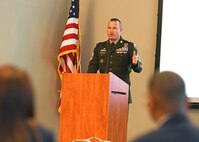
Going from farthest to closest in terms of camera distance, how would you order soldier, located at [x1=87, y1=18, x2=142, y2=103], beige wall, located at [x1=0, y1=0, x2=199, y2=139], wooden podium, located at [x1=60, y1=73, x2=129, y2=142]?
1. beige wall, located at [x1=0, y1=0, x2=199, y2=139]
2. soldier, located at [x1=87, y1=18, x2=142, y2=103]
3. wooden podium, located at [x1=60, y1=73, x2=129, y2=142]

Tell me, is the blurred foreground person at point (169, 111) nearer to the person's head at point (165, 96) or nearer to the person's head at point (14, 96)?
the person's head at point (165, 96)

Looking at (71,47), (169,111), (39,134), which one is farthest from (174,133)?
(71,47)

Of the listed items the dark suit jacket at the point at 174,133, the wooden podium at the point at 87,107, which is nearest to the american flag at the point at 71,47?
the wooden podium at the point at 87,107

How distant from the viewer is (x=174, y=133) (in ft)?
4.18

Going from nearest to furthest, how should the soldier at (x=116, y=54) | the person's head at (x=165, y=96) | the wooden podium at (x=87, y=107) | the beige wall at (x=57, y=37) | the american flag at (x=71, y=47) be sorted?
the person's head at (x=165, y=96)
the wooden podium at (x=87, y=107)
the soldier at (x=116, y=54)
the beige wall at (x=57, y=37)
the american flag at (x=71, y=47)

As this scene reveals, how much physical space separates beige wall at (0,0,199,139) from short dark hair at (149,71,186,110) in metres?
3.30

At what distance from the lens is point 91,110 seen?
3.11 metres

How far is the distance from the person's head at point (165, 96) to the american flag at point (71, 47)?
3.89 metres

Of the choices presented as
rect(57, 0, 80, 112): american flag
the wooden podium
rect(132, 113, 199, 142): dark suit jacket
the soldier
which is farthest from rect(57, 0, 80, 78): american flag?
rect(132, 113, 199, 142): dark suit jacket

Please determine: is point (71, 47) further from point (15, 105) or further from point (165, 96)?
point (15, 105)

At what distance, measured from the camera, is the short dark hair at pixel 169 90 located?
4.61 feet

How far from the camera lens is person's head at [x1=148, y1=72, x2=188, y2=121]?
1.40 meters

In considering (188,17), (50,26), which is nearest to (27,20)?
→ (50,26)

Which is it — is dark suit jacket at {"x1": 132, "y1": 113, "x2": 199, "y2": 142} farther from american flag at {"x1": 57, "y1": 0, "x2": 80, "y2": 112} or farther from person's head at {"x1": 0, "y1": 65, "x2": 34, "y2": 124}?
american flag at {"x1": 57, "y1": 0, "x2": 80, "y2": 112}
